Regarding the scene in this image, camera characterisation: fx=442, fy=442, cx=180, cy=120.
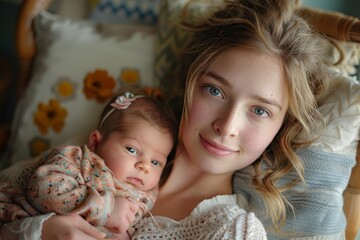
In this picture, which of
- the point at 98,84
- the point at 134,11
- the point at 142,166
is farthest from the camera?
the point at 134,11

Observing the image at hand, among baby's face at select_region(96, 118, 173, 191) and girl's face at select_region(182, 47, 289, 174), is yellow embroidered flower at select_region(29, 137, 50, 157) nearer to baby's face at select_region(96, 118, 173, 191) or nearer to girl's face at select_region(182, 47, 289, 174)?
baby's face at select_region(96, 118, 173, 191)

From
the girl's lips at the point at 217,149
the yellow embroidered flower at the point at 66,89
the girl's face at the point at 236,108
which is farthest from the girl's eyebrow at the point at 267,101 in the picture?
the yellow embroidered flower at the point at 66,89

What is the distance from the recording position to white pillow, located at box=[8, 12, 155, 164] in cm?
147

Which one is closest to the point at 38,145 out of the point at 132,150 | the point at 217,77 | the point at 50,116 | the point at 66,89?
the point at 50,116

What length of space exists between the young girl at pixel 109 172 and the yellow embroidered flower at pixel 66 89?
0.88 ft

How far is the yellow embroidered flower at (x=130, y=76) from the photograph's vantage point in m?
1.47

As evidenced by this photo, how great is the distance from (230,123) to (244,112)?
0.05 metres

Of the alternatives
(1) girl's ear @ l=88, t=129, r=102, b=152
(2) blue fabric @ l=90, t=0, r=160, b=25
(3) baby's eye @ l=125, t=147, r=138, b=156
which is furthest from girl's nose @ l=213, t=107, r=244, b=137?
(2) blue fabric @ l=90, t=0, r=160, b=25

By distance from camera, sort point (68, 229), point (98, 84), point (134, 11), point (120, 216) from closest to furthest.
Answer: point (68, 229) < point (120, 216) < point (98, 84) < point (134, 11)

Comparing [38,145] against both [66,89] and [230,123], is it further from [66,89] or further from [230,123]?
[230,123]

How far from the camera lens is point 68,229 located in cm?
90

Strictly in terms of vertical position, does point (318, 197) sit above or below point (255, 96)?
below

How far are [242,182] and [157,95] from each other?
37 centimetres

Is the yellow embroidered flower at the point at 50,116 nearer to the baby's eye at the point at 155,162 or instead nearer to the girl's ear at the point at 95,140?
the girl's ear at the point at 95,140
